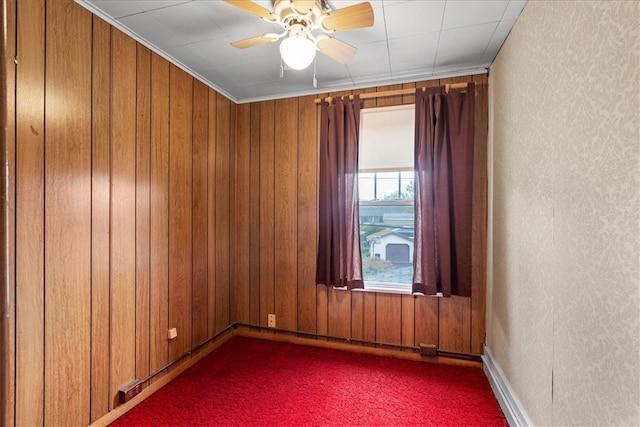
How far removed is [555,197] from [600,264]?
423 mm

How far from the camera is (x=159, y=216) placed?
2.25 metres

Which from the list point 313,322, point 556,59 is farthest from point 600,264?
point 313,322

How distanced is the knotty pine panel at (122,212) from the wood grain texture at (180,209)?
337mm

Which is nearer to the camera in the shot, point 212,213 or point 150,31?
point 150,31

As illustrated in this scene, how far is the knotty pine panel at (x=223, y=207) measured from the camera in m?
2.92

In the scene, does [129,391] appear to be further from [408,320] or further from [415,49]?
[415,49]

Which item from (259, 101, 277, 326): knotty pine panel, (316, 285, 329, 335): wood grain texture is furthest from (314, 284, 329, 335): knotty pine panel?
(259, 101, 277, 326): knotty pine panel

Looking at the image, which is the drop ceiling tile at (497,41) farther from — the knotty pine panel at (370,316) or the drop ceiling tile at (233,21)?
the knotty pine panel at (370,316)

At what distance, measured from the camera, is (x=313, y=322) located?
2922 mm

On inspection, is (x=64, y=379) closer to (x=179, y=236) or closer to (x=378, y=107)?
(x=179, y=236)

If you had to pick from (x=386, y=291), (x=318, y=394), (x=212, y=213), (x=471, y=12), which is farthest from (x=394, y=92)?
(x=318, y=394)

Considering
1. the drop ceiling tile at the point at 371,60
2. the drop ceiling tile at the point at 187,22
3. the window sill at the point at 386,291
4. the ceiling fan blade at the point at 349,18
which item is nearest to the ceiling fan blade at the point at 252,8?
the ceiling fan blade at the point at 349,18

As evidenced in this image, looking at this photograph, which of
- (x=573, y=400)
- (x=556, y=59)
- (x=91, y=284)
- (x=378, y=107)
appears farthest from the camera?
(x=378, y=107)

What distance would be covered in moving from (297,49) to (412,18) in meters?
0.90
